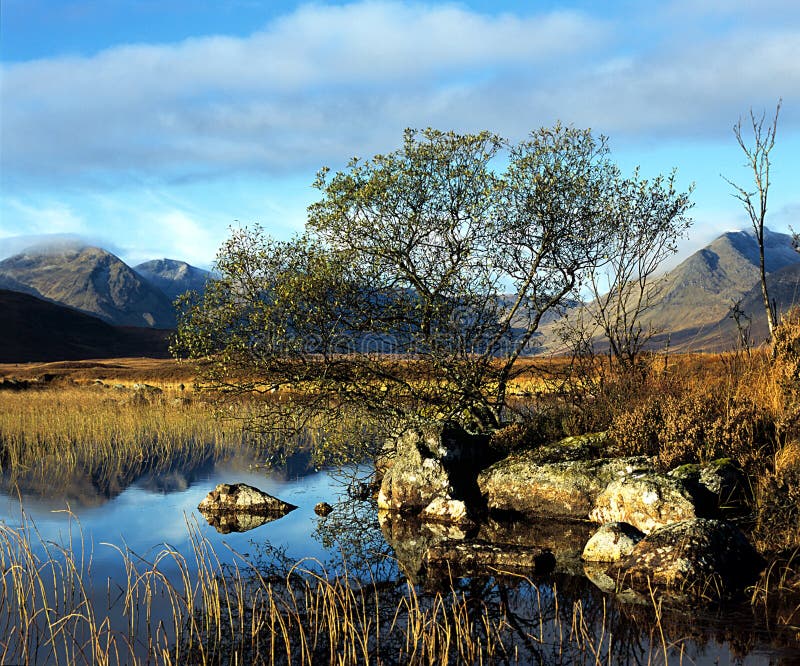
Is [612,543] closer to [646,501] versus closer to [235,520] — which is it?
[646,501]

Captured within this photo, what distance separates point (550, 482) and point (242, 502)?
7.21 m

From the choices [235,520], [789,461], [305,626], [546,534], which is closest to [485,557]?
[546,534]

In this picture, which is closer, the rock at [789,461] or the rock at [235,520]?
the rock at [789,461]

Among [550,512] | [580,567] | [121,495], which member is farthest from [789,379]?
[121,495]

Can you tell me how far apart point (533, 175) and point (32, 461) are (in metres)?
17.9

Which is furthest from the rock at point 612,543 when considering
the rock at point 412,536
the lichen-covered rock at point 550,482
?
the rock at point 412,536

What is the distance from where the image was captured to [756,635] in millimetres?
8945

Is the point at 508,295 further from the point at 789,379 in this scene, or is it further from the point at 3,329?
the point at 3,329

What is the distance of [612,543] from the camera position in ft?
40.3

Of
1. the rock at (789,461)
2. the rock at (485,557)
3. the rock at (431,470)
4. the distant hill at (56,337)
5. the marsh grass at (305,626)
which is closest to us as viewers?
the marsh grass at (305,626)

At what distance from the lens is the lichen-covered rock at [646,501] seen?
1313 cm

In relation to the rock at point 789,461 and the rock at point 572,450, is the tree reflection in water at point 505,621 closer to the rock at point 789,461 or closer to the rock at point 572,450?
the rock at point 789,461

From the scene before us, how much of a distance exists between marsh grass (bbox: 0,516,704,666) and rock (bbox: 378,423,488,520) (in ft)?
16.7

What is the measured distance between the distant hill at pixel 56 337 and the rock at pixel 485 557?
15792cm
